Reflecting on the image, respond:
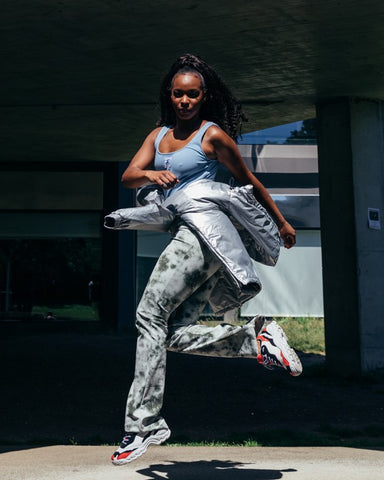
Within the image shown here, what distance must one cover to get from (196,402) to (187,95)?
19.8 feet

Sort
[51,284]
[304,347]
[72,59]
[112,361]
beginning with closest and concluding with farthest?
[72,59]
[112,361]
[304,347]
[51,284]

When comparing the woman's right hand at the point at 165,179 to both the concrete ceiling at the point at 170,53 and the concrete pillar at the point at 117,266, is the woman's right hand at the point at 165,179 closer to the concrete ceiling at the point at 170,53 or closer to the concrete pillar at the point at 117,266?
the concrete ceiling at the point at 170,53

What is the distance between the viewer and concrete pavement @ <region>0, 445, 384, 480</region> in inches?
155

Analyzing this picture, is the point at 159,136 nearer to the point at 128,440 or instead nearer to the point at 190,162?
the point at 190,162

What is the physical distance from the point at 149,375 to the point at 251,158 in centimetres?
1666

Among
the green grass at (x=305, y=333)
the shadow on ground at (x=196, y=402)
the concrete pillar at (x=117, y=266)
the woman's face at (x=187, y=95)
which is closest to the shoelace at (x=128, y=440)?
the woman's face at (x=187, y=95)

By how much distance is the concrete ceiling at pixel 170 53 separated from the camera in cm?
765

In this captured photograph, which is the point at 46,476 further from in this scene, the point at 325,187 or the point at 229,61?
the point at 325,187

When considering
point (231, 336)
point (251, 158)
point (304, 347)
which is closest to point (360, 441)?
point (231, 336)

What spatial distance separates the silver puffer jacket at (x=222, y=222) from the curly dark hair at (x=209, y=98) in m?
0.44

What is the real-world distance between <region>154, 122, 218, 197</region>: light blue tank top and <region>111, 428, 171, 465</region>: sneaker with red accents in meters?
1.34

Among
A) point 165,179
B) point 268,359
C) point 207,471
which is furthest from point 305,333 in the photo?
point 165,179

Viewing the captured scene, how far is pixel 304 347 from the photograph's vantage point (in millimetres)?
15141

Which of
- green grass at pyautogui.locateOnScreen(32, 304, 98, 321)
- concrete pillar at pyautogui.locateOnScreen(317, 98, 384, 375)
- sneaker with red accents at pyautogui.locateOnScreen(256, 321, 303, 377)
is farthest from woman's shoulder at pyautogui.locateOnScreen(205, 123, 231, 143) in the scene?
green grass at pyautogui.locateOnScreen(32, 304, 98, 321)
